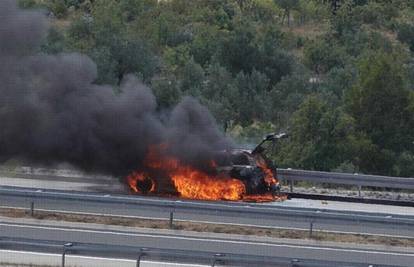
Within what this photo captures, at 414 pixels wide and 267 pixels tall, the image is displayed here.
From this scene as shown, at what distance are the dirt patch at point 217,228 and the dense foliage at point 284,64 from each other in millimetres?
11678

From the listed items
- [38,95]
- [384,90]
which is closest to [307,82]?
[384,90]

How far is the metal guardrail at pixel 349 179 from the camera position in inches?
1033

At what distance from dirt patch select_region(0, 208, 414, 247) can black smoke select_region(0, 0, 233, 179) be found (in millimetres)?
3297

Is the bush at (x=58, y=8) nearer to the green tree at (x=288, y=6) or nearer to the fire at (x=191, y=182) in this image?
the green tree at (x=288, y=6)

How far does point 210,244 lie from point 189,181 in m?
4.90

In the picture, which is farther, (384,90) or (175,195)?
(384,90)

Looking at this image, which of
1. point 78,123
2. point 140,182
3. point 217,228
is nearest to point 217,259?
point 217,228

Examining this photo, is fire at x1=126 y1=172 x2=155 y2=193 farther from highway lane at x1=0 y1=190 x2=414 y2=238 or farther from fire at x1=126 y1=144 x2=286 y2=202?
highway lane at x1=0 y1=190 x2=414 y2=238

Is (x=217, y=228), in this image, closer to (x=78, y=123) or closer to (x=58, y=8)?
(x=78, y=123)

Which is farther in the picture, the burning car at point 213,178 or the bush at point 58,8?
the bush at point 58,8

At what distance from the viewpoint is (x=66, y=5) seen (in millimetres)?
70625

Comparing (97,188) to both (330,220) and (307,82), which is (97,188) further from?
(307,82)

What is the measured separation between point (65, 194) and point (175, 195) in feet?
10.5

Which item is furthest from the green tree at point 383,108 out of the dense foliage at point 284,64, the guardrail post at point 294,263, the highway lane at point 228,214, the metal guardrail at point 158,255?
the guardrail post at point 294,263
